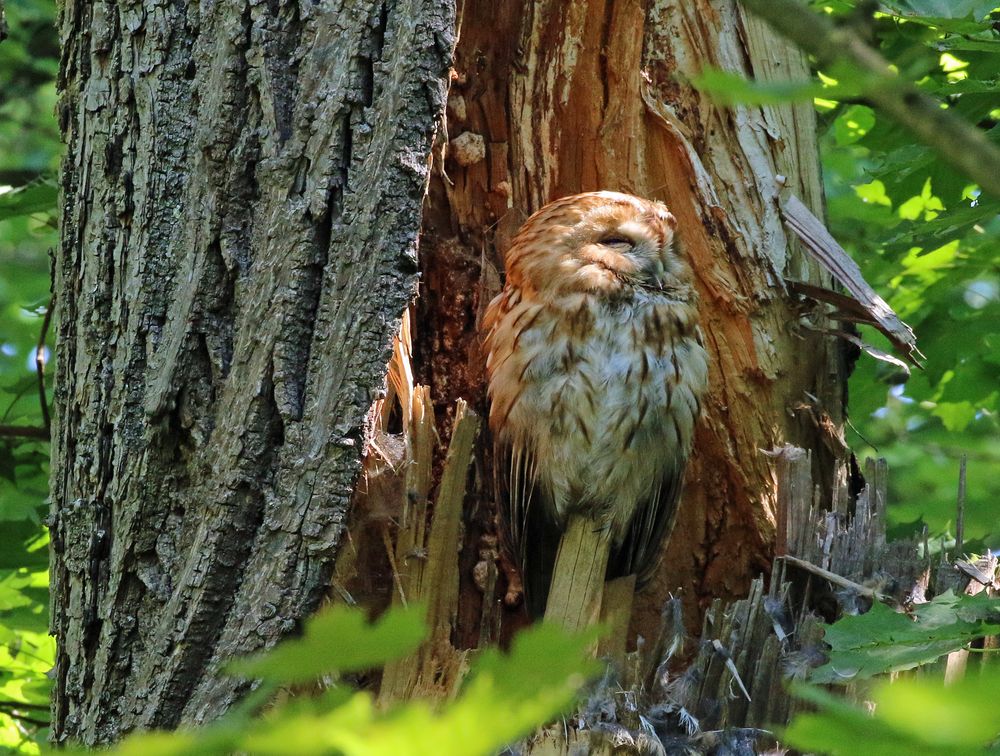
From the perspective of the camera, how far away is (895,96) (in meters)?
0.87

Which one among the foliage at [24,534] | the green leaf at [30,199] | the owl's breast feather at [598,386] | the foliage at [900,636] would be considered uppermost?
the green leaf at [30,199]

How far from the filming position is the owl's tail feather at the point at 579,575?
2.72 meters

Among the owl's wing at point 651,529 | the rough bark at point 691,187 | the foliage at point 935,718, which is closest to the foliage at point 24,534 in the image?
the rough bark at point 691,187

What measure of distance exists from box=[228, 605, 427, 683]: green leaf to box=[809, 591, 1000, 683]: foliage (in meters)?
1.34

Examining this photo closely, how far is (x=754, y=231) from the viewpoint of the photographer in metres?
3.04

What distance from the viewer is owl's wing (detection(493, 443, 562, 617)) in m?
2.90

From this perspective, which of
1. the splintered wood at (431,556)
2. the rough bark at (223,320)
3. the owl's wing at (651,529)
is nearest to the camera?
the rough bark at (223,320)

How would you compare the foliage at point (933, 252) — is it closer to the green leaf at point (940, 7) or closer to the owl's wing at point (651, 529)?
the green leaf at point (940, 7)

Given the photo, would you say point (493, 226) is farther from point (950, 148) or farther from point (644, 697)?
point (950, 148)

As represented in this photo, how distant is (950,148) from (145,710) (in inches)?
79.8

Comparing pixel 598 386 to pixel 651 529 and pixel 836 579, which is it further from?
pixel 836 579

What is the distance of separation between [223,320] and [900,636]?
1.56 metres

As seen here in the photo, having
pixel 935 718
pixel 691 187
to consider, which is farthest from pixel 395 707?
pixel 691 187

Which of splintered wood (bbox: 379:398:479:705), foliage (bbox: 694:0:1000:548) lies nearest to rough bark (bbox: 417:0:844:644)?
foliage (bbox: 694:0:1000:548)
